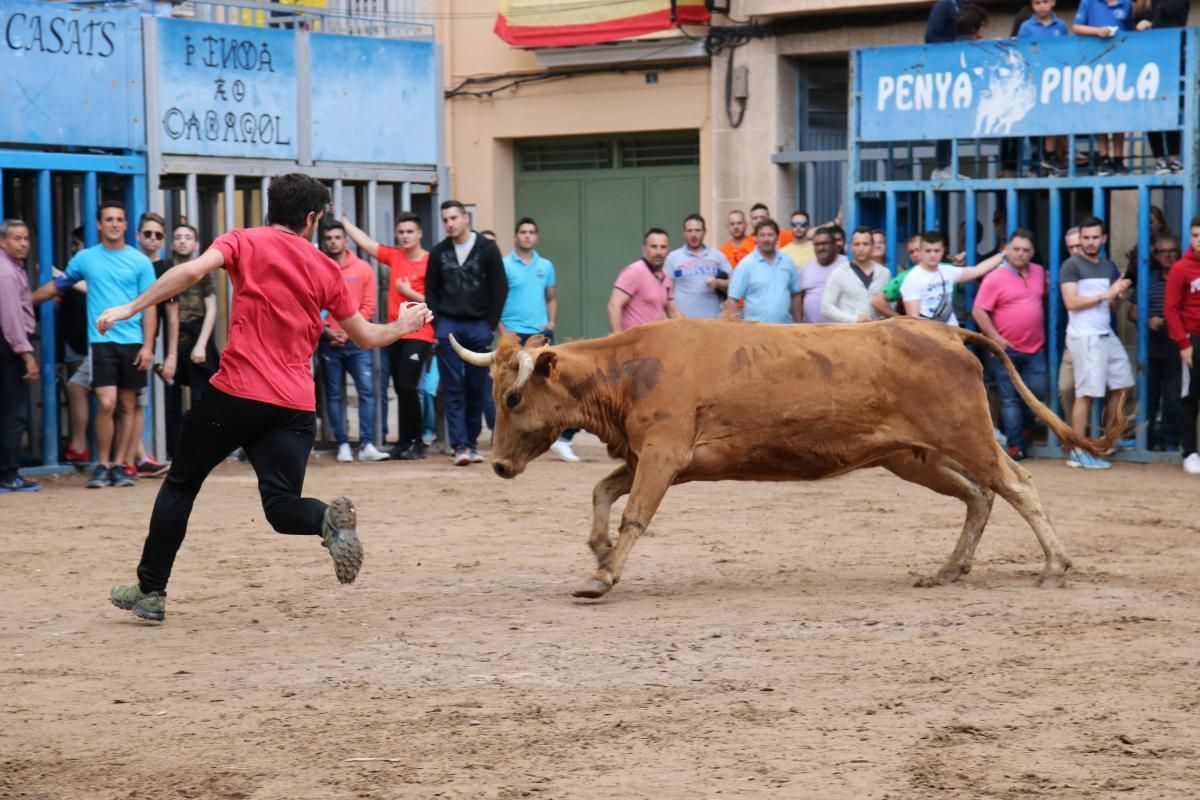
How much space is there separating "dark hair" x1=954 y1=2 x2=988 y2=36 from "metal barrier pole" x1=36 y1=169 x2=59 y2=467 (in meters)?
7.43

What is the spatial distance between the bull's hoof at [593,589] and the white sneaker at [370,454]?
6828 mm

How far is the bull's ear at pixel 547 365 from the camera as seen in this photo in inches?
349

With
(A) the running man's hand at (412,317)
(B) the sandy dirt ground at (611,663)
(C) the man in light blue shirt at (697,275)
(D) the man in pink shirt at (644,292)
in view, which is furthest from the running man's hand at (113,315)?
(C) the man in light blue shirt at (697,275)

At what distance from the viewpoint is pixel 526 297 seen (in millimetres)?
14898

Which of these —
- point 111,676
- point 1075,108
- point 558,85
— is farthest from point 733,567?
point 558,85

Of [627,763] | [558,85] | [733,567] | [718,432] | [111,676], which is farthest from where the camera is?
[558,85]

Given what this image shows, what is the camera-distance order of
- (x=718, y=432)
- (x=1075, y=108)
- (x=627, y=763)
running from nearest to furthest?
(x=627, y=763), (x=718, y=432), (x=1075, y=108)

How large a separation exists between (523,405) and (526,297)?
605 cm

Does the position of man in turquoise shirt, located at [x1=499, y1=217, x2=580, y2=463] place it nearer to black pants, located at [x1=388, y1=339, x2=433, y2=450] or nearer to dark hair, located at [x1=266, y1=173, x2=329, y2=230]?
black pants, located at [x1=388, y1=339, x2=433, y2=450]

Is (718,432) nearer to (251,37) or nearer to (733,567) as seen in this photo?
(733,567)

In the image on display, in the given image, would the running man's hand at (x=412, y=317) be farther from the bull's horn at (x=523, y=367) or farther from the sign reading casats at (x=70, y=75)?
the sign reading casats at (x=70, y=75)

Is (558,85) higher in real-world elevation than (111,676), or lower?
higher

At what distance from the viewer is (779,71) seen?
20.0 meters

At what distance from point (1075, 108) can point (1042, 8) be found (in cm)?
99
